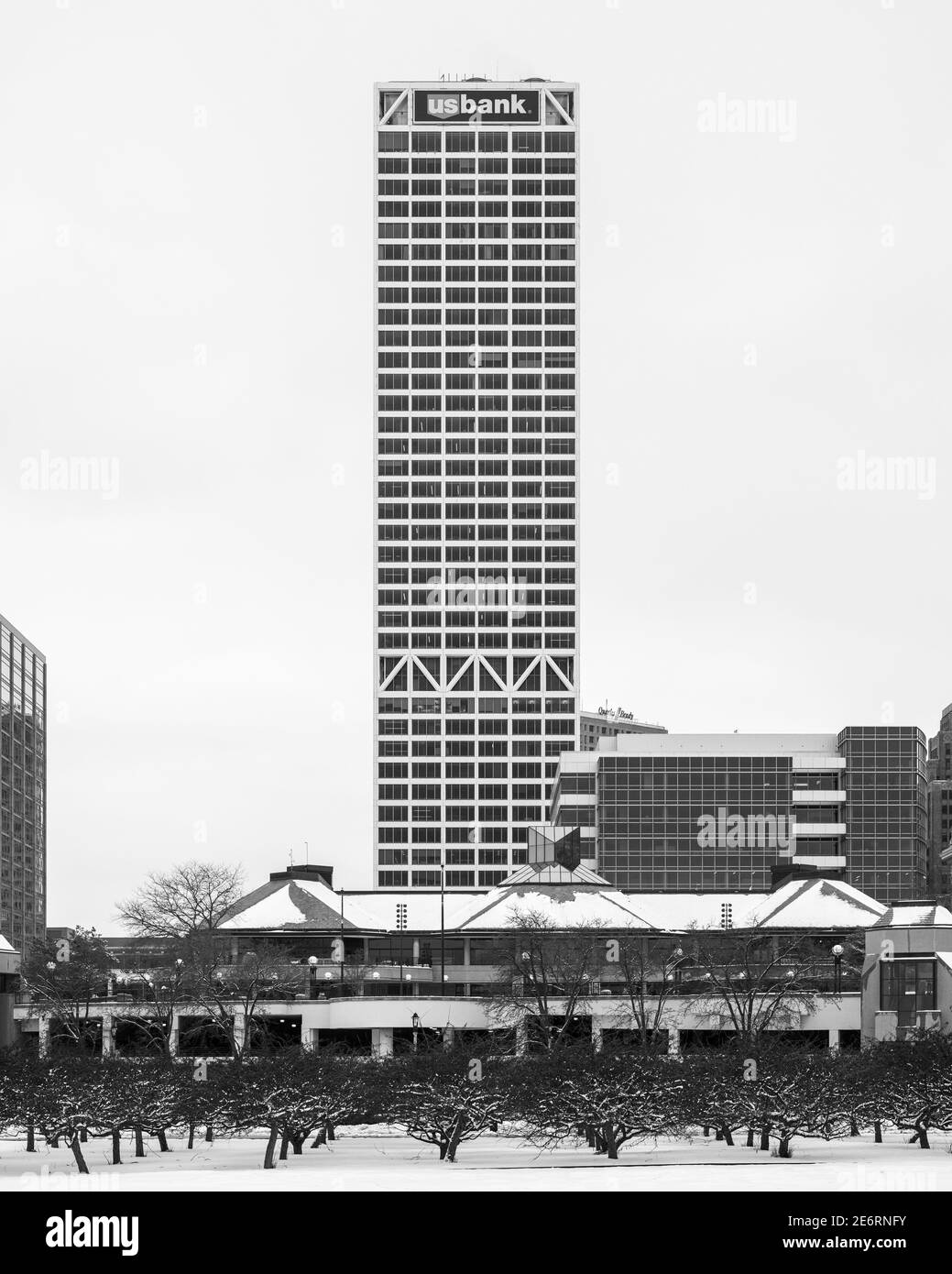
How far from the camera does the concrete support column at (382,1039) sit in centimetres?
12038

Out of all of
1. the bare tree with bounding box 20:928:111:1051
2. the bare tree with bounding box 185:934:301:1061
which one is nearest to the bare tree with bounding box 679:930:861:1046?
the bare tree with bounding box 185:934:301:1061

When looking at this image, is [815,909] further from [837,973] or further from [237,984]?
[237,984]

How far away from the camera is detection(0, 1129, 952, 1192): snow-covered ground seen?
52938 millimetres

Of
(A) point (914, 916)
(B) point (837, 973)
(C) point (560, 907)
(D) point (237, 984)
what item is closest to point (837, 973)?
(B) point (837, 973)

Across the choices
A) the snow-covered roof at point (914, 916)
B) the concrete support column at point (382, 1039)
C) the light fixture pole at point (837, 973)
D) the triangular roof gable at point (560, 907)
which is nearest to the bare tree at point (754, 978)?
the light fixture pole at point (837, 973)

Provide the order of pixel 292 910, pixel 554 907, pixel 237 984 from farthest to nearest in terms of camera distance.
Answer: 1. pixel 554 907
2. pixel 292 910
3. pixel 237 984

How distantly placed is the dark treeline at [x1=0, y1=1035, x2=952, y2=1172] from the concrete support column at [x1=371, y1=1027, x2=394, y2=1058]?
45.2 metres

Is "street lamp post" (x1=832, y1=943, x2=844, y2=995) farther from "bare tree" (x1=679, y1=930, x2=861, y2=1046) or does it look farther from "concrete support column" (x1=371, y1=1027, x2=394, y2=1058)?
"concrete support column" (x1=371, y1=1027, x2=394, y2=1058)

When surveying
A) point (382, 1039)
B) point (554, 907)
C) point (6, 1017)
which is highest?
point (554, 907)

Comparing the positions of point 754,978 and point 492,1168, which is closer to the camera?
point 492,1168

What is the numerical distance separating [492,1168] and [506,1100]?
4.85 m

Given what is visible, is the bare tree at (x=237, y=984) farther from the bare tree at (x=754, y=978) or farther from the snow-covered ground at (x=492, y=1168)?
the snow-covered ground at (x=492, y=1168)

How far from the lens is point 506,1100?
66812 mm

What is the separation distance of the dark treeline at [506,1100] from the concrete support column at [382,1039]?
45.2 m
